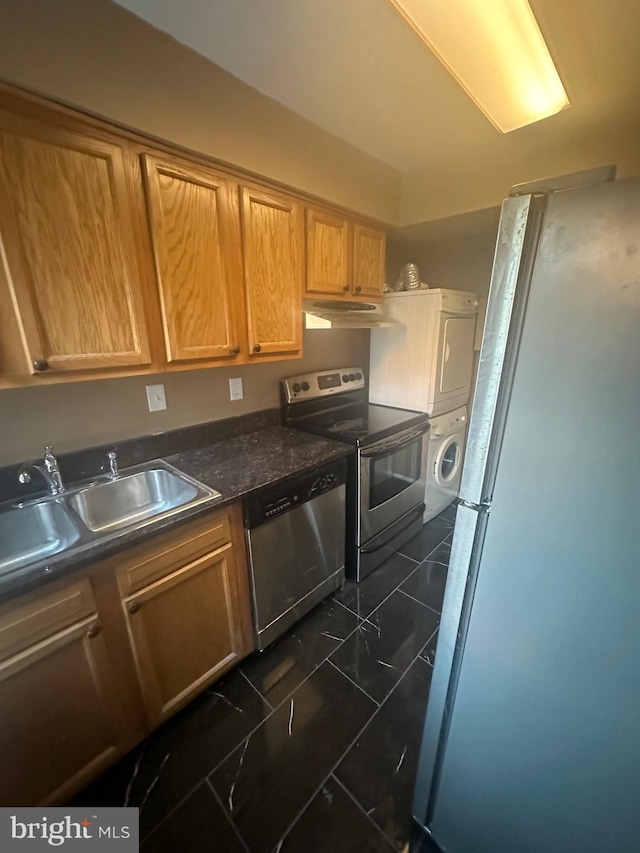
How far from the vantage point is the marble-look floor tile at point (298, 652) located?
1564mm

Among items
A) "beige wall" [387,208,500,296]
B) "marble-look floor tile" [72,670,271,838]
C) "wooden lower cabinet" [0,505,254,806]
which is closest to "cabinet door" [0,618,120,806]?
"wooden lower cabinet" [0,505,254,806]

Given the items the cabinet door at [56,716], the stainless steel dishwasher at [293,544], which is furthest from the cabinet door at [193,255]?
the cabinet door at [56,716]

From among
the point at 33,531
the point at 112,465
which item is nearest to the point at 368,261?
the point at 112,465

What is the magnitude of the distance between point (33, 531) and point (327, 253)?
192 cm

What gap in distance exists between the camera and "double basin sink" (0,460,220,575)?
3.83ft

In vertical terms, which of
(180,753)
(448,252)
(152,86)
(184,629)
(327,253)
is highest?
(152,86)

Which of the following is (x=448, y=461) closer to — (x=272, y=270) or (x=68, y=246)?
(x=272, y=270)

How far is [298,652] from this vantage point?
171 centimetres

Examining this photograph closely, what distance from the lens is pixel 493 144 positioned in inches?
72.1

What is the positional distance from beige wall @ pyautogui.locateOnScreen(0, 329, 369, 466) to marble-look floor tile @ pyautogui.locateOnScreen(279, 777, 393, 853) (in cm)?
161

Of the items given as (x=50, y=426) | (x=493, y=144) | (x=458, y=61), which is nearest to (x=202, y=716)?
(x=50, y=426)

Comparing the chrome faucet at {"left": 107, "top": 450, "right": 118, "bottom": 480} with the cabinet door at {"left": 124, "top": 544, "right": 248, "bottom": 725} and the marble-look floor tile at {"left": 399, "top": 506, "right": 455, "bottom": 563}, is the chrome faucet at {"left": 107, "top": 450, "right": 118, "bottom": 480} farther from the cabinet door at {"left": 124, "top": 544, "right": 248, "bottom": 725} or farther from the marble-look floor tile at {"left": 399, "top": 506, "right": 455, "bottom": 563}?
the marble-look floor tile at {"left": 399, "top": 506, "right": 455, "bottom": 563}

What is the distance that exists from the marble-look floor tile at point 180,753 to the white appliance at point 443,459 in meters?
1.80

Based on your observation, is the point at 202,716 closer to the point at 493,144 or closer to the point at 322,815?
the point at 322,815
